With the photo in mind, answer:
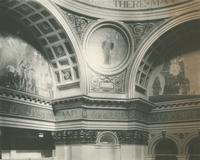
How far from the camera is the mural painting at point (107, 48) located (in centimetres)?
1800

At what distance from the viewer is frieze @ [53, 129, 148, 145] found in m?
16.7

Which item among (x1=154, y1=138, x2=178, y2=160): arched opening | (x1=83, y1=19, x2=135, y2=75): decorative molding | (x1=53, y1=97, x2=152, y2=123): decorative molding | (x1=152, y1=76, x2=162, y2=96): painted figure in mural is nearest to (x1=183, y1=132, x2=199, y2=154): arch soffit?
(x1=154, y1=138, x2=178, y2=160): arched opening

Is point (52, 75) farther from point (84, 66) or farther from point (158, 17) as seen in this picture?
point (158, 17)

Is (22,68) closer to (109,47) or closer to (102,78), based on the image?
(102,78)

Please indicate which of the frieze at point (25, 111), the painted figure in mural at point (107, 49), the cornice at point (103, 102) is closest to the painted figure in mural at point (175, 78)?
the cornice at point (103, 102)

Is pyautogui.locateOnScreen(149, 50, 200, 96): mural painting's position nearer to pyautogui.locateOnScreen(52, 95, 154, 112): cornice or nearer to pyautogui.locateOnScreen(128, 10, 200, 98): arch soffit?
pyautogui.locateOnScreen(52, 95, 154, 112): cornice

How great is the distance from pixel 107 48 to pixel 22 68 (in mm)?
4344

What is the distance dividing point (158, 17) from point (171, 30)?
88 centimetres

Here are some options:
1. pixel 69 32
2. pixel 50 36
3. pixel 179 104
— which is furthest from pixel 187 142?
pixel 50 36

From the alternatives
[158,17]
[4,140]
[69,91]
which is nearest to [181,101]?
[158,17]

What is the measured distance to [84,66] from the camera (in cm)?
1744

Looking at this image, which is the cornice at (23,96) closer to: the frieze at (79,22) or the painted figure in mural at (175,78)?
the frieze at (79,22)

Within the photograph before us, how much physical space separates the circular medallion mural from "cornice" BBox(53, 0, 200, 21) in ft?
2.04

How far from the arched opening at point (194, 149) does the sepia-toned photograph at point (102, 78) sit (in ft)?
0.16
